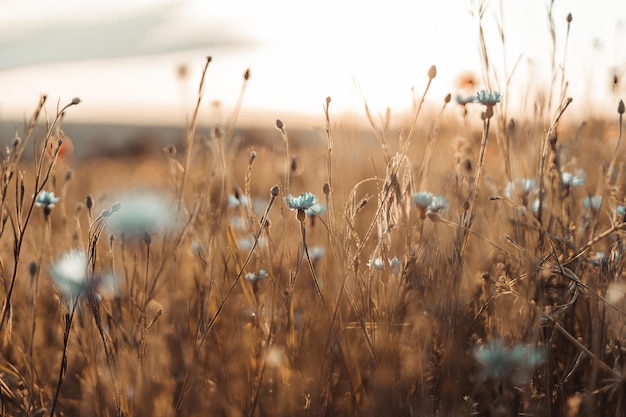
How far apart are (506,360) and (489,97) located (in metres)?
0.61

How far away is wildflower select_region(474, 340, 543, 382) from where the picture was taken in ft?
3.41

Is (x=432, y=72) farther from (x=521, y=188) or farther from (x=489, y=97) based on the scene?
(x=521, y=188)

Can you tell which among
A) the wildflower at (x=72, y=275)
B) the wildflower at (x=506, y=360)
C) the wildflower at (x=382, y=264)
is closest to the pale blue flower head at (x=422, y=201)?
the wildflower at (x=382, y=264)

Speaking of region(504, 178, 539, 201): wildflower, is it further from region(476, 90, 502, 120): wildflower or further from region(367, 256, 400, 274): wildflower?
region(367, 256, 400, 274): wildflower

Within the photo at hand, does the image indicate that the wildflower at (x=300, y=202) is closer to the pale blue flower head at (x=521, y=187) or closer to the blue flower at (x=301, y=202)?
the blue flower at (x=301, y=202)

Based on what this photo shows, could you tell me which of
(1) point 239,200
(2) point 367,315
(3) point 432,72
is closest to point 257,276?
(1) point 239,200

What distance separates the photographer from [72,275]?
4.21 feet

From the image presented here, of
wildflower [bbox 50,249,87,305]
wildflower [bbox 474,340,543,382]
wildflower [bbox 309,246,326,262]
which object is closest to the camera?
wildflower [bbox 474,340,543,382]

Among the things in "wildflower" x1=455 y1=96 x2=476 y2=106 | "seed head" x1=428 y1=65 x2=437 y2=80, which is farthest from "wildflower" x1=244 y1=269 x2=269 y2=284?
"wildflower" x1=455 y1=96 x2=476 y2=106

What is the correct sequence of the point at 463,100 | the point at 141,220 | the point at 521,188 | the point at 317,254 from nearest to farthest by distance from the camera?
the point at 141,220, the point at 521,188, the point at 463,100, the point at 317,254

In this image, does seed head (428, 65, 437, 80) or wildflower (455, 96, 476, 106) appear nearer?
seed head (428, 65, 437, 80)

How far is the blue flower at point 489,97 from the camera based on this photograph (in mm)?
1447

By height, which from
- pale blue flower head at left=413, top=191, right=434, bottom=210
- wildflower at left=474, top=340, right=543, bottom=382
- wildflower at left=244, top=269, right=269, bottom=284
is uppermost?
pale blue flower head at left=413, top=191, right=434, bottom=210

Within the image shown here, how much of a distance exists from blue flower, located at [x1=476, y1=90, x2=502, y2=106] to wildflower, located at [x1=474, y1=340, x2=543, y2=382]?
0.55 metres
